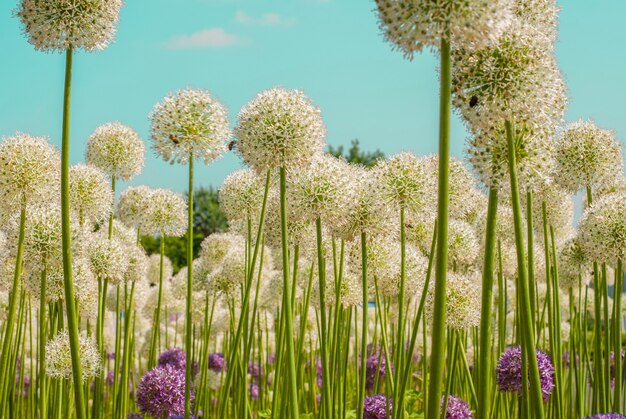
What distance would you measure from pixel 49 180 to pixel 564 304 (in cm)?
862

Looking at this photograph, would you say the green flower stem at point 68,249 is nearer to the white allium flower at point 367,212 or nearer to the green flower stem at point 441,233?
the green flower stem at point 441,233

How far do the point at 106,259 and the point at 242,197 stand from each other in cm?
119

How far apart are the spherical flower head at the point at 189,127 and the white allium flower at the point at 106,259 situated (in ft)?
4.77

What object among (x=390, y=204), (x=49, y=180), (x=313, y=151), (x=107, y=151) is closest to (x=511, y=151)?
(x=313, y=151)

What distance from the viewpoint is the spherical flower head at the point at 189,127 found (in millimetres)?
3828

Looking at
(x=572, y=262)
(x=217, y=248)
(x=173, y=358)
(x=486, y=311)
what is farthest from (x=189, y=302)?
(x=173, y=358)

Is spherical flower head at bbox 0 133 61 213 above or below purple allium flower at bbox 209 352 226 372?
above

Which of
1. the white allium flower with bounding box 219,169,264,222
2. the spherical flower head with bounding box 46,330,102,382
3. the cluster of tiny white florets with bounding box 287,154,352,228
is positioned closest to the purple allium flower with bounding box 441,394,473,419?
the cluster of tiny white florets with bounding box 287,154,352,228

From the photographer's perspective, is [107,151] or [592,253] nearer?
[592,253]

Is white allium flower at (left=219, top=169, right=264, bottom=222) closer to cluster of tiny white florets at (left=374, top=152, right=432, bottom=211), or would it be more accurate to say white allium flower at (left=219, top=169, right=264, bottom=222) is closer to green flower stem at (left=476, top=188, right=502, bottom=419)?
cluster of tiny white florets at (left=374, top=152, right=432, bottom=211)

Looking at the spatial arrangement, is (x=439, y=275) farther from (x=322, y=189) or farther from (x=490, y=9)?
(x=322, y=189)

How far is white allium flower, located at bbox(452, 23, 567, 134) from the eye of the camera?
2.58 metres

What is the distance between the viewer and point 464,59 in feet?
8.66

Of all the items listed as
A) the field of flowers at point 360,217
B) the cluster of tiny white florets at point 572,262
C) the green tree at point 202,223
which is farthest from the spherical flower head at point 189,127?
the green tree at point 202,223
